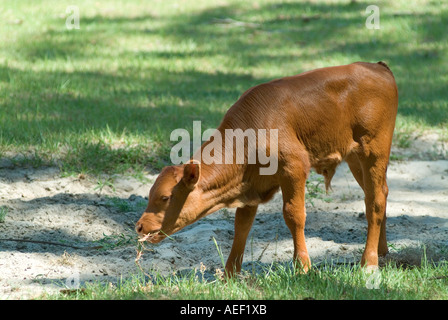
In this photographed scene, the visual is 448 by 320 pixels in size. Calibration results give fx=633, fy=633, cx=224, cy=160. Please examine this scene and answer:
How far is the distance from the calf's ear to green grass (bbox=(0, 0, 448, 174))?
311cm

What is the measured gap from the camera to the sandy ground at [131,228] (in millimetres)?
5105

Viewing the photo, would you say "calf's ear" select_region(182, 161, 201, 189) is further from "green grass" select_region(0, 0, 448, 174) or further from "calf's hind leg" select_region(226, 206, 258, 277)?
"green grass" select_region(0, 0, 448, 174)

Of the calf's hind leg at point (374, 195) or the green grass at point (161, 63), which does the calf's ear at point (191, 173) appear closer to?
the calf's hind leg at point (374, 195)

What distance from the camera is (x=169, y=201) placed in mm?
4457

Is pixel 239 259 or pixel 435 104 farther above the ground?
pixel 435 104

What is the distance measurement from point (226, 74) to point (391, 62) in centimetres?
326

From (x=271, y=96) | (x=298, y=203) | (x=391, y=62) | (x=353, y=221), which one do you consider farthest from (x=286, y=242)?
(x=391, y=62)

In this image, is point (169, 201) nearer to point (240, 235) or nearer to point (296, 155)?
point (240, 235)

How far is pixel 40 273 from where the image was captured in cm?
489

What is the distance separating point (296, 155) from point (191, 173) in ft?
2.68

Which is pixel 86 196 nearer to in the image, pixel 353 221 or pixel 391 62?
pixel 353 221

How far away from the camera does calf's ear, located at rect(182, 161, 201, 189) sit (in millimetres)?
4395

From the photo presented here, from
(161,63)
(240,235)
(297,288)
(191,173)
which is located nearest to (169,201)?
(191,173)

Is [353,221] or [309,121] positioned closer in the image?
[309,121]
